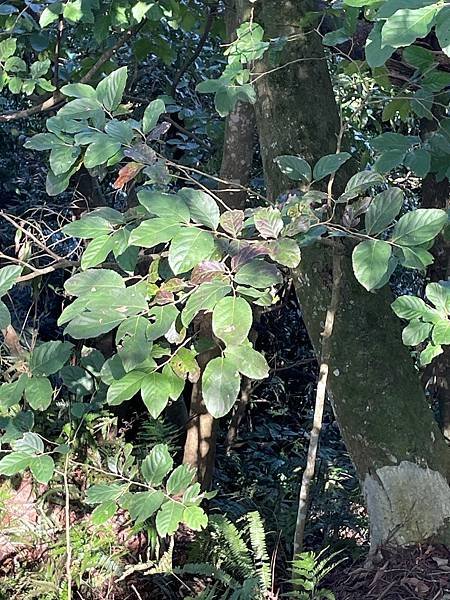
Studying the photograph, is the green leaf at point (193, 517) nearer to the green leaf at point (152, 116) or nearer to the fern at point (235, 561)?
the fern at point (235, 561)

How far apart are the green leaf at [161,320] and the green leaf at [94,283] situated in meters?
0.08

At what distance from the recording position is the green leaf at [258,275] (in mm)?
1120

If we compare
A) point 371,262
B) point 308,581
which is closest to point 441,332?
point 371,262

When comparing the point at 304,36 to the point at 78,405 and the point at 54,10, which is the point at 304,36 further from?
the point at 78,405

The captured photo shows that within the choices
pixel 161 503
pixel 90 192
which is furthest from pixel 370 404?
pixel 90 192

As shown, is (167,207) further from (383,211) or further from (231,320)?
(383,211)

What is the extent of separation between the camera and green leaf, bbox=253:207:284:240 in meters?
1.25

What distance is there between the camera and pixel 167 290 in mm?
1234

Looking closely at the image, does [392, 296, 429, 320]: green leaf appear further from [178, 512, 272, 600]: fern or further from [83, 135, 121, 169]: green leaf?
[178, 512, 272, 600]: fern

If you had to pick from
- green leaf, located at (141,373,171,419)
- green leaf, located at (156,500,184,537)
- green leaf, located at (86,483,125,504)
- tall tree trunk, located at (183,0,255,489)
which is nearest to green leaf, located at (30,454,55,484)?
green leaf, located at (86,483,125,504)

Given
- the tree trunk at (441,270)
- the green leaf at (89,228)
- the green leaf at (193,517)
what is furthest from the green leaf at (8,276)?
the tree trunk at (441,270)

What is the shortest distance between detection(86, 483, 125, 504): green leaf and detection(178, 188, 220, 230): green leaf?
73cm

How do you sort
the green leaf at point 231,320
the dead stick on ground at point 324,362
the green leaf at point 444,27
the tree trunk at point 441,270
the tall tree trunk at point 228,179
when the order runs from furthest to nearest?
the tree trunk at point 441,270
the tall tree trunk at point 228,179
the dead stick on ground at point 324,362
the green leaf at point 231,320
the green leaf at point 444,27

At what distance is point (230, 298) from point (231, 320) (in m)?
0.04
